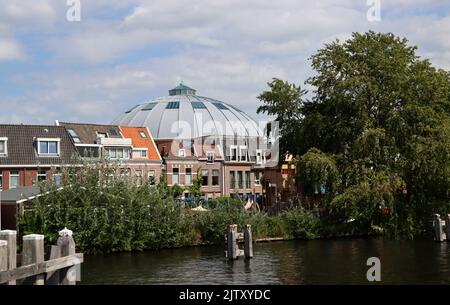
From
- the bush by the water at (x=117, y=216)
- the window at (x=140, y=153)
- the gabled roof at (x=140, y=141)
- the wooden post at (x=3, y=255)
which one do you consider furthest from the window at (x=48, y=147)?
the wooden post at (x=3, y=255)

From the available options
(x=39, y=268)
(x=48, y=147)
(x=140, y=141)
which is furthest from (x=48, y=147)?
(x=39, y=268)

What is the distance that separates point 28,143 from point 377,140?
108ft

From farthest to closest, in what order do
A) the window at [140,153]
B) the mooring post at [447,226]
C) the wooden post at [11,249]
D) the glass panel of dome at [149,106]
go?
the glass panel of dome at [149,106] → the window at [140,153] → the mooring post at [447,226] → the wooden post at [11,249]

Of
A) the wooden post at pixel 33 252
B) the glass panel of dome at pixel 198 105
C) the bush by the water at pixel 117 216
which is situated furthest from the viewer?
the glass panel of dome at pixel 198 105

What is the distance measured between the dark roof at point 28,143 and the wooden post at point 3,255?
47.1 m

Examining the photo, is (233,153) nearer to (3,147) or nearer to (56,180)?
(3,147)

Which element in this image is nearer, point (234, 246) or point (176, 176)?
point (234, 246)

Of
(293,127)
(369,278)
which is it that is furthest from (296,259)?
(293,127)

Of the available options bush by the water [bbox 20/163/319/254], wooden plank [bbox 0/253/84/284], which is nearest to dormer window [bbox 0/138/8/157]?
bush by the water [bbox 20/163/319/254]

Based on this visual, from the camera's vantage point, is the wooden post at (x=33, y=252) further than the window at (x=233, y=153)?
No

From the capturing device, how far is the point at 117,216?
42281mm

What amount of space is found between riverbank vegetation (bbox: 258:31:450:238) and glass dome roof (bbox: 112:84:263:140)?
161 feet

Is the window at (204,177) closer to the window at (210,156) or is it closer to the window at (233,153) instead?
the window at (210,156)

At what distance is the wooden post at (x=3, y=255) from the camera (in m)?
→ 14.1
